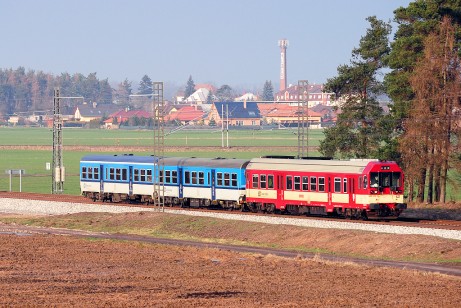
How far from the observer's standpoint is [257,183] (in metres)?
54.8

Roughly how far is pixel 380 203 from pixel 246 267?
15679 mm

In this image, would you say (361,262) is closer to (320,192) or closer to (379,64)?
(320,192)

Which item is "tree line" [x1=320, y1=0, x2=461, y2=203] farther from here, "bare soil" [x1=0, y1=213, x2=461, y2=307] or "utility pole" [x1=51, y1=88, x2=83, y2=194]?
"utility pole" [x1=51, y1=88, x2=83, y2=194]

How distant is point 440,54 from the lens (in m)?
59.4

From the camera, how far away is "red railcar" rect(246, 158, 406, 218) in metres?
49.1

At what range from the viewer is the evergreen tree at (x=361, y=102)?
2638 inches

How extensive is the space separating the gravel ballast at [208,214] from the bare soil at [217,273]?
3311mm

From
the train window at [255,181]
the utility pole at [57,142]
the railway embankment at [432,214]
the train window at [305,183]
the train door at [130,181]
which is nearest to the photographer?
the train window at [305,183]

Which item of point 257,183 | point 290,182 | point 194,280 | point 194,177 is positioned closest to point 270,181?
point 257,183

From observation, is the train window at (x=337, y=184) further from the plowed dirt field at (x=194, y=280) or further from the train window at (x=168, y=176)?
the train window at (x=168, y=176)

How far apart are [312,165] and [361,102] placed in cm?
1777

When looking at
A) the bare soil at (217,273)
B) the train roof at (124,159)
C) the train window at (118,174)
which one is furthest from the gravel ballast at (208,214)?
the bare soil at (217,273)

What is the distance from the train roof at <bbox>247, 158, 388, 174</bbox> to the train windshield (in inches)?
27.8

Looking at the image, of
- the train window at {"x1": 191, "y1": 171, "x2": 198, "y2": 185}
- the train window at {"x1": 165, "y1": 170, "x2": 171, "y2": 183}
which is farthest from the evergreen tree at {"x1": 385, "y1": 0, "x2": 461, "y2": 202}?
the train window at {"x1": 165, "y1": 170, "x2": 171, "y2": 183}
